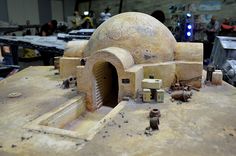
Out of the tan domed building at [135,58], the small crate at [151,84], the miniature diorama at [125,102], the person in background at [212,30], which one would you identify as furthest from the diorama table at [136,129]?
the person in background at [212,30]

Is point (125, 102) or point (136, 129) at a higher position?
point (125, 102)

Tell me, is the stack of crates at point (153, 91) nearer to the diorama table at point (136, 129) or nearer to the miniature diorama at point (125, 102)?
the miniature diorama at point (125, 102)

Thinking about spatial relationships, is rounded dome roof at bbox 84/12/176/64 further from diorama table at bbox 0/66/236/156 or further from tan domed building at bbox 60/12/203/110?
diorama table at bbox 0/66/236/156

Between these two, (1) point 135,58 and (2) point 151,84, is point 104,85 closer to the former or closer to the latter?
(1) point 135,58

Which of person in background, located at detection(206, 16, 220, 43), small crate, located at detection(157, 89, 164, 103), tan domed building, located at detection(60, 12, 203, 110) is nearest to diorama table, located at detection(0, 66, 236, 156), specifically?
small crate, located at detection(157, 89, 164, 103)

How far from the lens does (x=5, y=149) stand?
452cm

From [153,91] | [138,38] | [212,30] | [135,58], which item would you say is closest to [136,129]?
[153,91]

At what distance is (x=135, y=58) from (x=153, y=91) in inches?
43.9

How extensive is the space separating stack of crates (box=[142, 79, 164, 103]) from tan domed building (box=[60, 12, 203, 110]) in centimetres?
26

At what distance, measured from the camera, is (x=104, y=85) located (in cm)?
801

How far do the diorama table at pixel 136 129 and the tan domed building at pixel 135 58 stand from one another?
561mm

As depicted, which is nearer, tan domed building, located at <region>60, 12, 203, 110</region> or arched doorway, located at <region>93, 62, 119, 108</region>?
tan domed building, located at <region>60, 12, 203, 110</region>

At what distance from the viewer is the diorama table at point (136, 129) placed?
14.5ft

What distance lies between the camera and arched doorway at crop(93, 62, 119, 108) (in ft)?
24.3
